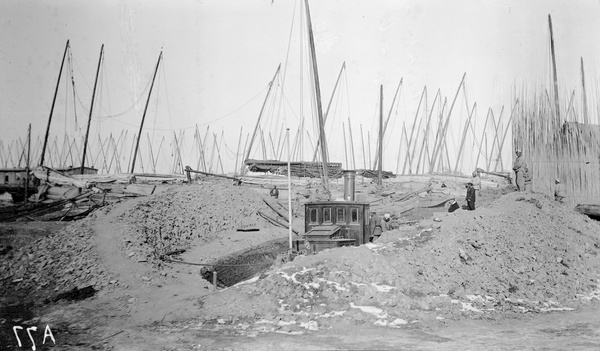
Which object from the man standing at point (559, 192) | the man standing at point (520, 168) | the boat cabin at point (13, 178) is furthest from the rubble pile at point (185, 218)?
the man standing at point (559, 192)

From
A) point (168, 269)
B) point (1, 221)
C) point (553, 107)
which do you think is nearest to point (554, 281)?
point (553, 107)

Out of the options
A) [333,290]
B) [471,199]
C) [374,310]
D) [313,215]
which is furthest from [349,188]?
[374,310]

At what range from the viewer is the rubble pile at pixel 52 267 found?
50.5 feet

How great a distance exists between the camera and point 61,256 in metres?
17.3

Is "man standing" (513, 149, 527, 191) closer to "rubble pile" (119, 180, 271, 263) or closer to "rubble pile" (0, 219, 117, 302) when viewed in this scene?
"rubble pile" (119, 180, 271, 263)

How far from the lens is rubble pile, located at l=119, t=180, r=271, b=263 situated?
1992cm

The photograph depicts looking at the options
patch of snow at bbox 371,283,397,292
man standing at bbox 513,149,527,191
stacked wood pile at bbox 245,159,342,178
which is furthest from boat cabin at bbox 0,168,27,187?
man standing at bbox 513,149,527,191

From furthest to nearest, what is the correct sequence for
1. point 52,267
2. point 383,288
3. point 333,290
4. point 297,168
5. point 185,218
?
point 297,168, point 185,218, point 52,267, point 383,288, point 333,290

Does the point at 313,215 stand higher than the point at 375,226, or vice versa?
the point at 313,215

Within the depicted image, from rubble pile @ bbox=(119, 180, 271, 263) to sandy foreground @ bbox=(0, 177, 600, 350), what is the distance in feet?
0.59

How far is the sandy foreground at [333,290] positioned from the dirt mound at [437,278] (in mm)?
44

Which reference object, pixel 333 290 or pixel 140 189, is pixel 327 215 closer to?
pixel 333 290

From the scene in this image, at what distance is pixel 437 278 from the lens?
13.8m

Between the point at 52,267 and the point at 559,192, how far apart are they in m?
20.1
